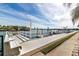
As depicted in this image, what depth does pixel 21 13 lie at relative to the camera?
4.75 ft

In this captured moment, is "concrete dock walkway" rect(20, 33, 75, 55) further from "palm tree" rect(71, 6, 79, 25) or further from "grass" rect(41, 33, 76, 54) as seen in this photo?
"palm tree" rect(71, 6, 79, 25)

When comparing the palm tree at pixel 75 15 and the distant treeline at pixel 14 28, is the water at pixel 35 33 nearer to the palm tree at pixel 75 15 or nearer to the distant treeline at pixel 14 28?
the distant treeline at pixel 14 28

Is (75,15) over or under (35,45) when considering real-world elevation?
over

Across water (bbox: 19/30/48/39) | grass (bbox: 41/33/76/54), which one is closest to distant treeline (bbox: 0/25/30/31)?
water (bbox: 19/30/48/39)

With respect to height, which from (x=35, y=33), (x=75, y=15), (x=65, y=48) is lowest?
(x=65, y=48)

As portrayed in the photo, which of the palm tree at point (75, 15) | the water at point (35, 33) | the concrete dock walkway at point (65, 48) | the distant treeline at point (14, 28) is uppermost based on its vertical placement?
the palm tree at point (75, 15)

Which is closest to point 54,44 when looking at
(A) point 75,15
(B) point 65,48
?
(B) point 65,48

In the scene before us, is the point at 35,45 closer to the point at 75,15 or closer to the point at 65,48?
the point at 65,48

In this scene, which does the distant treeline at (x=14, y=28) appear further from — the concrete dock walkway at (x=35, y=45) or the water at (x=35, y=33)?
the concrete dock walkway at (x=35, y=45)

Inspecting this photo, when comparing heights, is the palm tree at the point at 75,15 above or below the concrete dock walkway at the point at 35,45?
above

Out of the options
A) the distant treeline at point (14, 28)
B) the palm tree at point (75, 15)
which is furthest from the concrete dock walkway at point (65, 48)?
the distant treeline at point (14, 28)

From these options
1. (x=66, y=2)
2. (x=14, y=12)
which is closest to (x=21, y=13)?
(x=14, y=12)

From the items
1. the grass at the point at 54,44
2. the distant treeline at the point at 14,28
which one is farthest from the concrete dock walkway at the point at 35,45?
the distant treeline at the point at 14,28

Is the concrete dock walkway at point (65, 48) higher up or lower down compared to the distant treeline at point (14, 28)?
lower down
